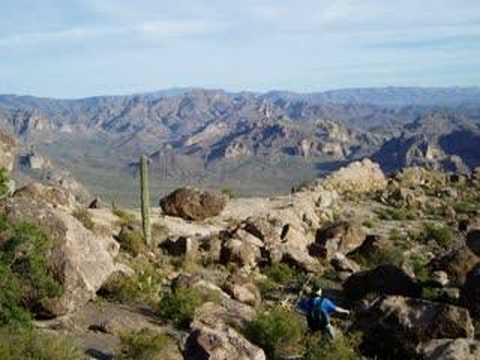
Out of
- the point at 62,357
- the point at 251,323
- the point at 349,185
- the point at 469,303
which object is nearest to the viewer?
the point at 62,357

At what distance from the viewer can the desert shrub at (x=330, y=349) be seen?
14.9m

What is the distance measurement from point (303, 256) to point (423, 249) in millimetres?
8019

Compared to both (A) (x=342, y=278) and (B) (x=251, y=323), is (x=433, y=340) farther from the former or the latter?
(A) (x=342, y=278)

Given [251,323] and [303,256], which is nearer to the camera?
[251,323]

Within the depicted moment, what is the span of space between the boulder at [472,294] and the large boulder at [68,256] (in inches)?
326

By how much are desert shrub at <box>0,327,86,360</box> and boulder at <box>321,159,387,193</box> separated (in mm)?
41141

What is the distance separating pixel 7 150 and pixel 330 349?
17.1 metres

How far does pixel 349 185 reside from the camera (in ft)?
191

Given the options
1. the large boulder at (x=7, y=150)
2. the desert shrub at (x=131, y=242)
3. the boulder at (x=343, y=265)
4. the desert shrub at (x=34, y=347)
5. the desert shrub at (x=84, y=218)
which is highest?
the large boulder at (x=7, y=150)

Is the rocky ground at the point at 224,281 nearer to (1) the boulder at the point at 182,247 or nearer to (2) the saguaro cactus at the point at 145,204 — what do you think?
(1) the boulder at the point at 182,247

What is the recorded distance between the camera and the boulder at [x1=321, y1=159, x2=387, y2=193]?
56.3 meters

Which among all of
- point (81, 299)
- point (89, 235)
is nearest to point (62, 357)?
point (81, 299)

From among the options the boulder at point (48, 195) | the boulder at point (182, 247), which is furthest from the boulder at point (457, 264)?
the boulder at point (48, 195)

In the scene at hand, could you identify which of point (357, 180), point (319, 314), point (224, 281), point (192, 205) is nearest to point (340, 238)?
point (192, 205)
